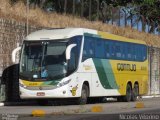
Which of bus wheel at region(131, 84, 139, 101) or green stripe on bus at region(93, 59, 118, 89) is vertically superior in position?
green stripe on bus at region(93, 59, 118, 89)

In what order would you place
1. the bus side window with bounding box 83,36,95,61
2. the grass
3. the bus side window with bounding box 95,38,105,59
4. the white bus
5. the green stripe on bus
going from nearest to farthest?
the white bus → the bus side window with bounding box 83,36,95,61 → the bus side window with bounding box 95,38,105,59 → the green stripe on bus → the grass

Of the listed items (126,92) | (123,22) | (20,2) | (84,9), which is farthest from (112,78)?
(123,22)

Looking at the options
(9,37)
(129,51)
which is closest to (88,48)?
(9,37)

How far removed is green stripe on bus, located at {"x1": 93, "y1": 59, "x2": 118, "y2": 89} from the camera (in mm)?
30297

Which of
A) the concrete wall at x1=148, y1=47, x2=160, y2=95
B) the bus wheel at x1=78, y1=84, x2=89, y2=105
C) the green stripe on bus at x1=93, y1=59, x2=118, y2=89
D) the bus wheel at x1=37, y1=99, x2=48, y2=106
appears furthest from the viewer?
the concrete wall at x1=148, y1=47, x2=160, y2=95

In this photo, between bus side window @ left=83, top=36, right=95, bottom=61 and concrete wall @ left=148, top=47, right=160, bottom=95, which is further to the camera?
concrete wall @ left=148, top=47, right=160, bottom=95

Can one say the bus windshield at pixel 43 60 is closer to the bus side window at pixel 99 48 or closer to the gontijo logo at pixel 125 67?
the bus side window at pixel 99 48

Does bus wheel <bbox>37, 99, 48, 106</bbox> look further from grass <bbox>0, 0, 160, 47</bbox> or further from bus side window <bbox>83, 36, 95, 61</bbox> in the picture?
grass <bbox>0, 0, 160, 47</bbox>

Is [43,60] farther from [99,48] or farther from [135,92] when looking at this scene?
[135,92]

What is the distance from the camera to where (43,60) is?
27750mm

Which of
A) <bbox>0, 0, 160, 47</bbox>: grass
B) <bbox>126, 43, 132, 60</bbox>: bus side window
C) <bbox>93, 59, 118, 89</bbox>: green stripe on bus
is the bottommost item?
<bbox>93, 59, 118, 89</bbox>: green stripe on bus

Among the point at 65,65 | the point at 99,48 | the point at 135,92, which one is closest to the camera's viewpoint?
the point at 65,65

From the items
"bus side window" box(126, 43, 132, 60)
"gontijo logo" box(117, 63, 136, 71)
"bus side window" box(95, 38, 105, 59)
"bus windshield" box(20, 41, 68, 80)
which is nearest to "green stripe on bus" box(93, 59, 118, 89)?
"bus side window" box(95, 38, 105, 59)

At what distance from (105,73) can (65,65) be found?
4237 millimetres
